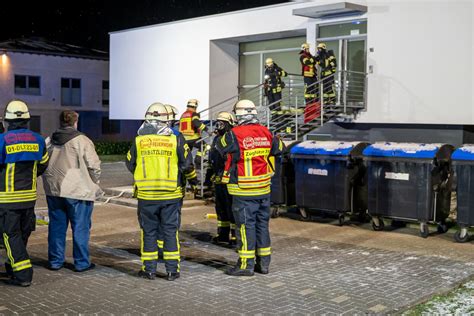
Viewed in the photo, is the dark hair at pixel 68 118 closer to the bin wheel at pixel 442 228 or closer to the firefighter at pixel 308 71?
the bin wheel at pixel 442 228

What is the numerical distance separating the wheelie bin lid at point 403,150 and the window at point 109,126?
32077 millimetres

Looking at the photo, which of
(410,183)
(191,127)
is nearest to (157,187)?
(410,183)

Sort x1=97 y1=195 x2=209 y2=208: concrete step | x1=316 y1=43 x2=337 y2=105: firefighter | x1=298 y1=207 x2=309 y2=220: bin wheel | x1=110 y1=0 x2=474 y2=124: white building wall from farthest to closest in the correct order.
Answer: x1=316 y1=43 x2=337 y2=105: firefighter, x1=110 y1=0 x2=474 y2=124: white building wall, x1=97 y1=195 x2=209 y2=208: concrete step, x1=298 y1=207 x2=309 y2=220: bin wheel

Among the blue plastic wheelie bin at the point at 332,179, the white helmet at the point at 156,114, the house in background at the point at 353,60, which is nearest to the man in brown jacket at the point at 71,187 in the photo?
the white helmet at the point at 156,114

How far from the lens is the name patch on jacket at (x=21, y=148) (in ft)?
19.7

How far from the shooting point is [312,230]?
9375mm

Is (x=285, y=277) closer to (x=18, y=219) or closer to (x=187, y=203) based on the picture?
(x=18, y=219)

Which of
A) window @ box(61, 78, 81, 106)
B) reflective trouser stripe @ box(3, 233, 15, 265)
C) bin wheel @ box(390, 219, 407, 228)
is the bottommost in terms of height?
bin wheel @ box(390, 219, 407, 228)

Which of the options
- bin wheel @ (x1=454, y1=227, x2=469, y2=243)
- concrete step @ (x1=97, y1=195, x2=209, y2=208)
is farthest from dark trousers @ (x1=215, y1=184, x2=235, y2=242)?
concrete step @ (x1=97, y1=195, x2=209, y2=208)

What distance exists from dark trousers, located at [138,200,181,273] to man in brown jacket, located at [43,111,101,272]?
0.77 m

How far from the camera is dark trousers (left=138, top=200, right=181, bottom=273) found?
621 cm

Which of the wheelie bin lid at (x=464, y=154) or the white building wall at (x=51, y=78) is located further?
the white building wall at (x=51, y=78)

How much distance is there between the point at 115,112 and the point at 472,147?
17880 millimetres

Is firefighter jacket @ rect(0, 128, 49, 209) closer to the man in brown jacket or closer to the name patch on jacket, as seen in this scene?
the name patch on jacket
